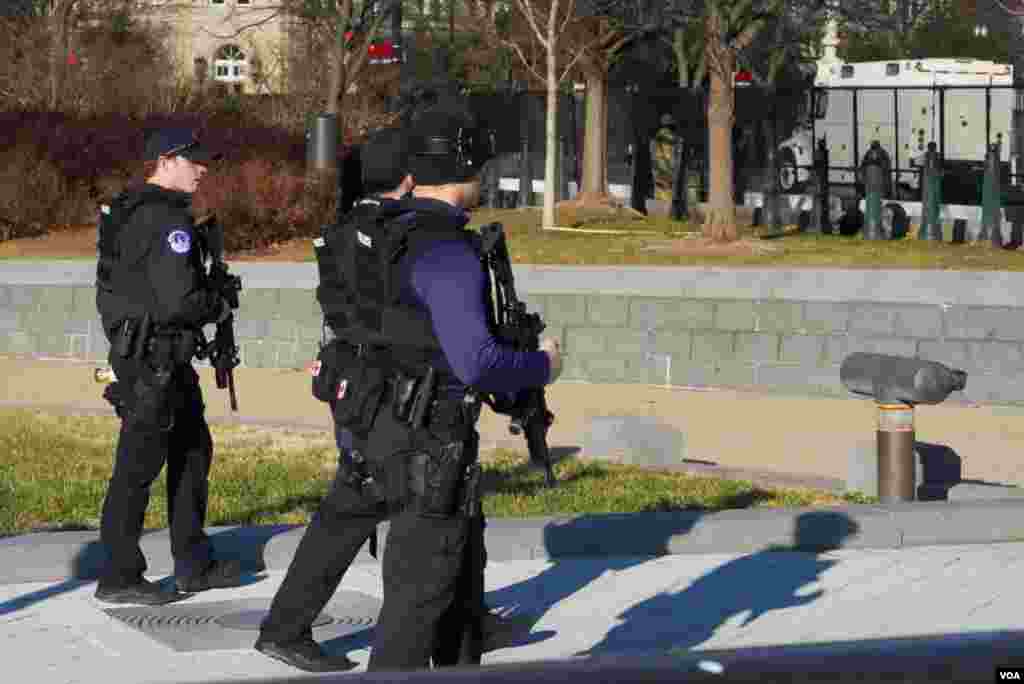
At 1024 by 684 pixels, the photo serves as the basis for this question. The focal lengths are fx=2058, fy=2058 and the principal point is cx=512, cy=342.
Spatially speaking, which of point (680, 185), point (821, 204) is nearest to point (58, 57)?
point (680, 185)

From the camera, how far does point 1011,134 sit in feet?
83.2

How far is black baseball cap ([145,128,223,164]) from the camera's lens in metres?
6.29

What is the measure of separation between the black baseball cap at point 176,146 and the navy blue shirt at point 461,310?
1.94 meters

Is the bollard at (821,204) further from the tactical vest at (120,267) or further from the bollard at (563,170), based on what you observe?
the tactical vest at (120,267)

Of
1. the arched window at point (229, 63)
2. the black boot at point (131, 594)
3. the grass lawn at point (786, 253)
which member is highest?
the arched window at point (229, 63)

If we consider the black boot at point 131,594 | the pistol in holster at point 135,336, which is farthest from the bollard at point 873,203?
the pistol in holster at point 135,336

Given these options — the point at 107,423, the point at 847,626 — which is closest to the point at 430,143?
the point at 847,626

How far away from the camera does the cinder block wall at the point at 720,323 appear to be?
477 inches

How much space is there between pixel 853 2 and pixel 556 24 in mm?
3860

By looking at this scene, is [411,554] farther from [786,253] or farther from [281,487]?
[786,253]

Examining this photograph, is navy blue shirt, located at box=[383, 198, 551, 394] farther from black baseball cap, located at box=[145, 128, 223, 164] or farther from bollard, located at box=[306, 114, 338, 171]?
bollard, located at box=[306, 114, 338, 171]

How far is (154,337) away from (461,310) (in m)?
2.08

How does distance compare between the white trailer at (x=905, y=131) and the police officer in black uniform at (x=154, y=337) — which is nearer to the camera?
the police officer in black uniform at (x=154, y=337)

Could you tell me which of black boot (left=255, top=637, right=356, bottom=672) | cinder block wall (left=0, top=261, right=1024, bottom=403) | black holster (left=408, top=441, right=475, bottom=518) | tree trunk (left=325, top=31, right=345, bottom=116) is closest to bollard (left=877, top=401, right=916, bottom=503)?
black boot (left=255, top=637, right=356, bottom=672)
